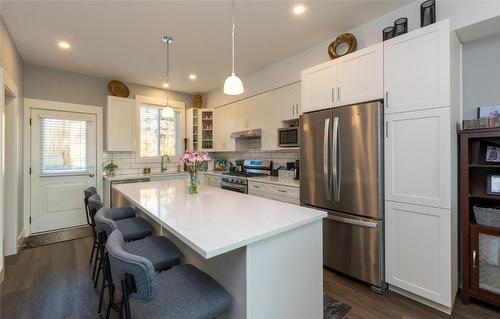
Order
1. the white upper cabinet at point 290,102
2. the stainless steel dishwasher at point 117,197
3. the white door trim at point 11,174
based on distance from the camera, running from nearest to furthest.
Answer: the white door trim at point 11,174 < the white upper cabinet at point 290,102 < the stainless steel dishwasher at point 117,197

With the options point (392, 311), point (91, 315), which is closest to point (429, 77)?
point (392, 311)

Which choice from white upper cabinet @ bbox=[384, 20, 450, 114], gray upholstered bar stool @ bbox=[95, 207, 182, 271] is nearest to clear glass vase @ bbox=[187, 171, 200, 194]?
gray upholstered bar stool @ bbox=[95, 207, 182, 271]

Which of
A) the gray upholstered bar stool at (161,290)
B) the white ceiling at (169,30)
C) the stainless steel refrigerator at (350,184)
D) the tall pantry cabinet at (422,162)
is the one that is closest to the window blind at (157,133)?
the white ceiling at (169,30)

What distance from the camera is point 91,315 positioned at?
6.20 ft

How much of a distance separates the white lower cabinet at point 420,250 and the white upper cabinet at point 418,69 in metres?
0.89

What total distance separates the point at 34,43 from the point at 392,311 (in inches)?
194

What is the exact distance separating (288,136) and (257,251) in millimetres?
2354

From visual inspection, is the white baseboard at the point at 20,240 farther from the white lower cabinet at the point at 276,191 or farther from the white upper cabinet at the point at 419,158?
the white upper cabinet at the point at 419,158

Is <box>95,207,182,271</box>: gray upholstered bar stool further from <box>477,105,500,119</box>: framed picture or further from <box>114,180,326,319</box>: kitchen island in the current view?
<box>477,105,500,119</box>: framed picture

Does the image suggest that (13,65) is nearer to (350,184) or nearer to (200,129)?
(200,129)

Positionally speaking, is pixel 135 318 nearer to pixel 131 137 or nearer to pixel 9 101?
pixel 9 101

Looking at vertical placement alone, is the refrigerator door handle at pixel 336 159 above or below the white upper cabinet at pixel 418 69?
below

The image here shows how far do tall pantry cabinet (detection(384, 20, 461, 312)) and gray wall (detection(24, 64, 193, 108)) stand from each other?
4.54m

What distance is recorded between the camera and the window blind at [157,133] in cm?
483
